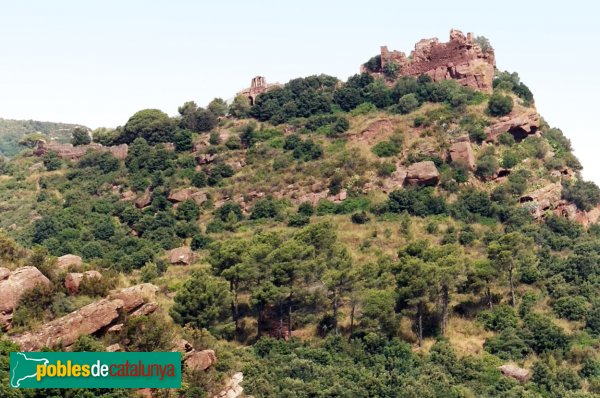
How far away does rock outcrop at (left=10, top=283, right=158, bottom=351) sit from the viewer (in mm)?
26875

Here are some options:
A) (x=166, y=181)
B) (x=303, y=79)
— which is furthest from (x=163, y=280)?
(x=303, y=79)

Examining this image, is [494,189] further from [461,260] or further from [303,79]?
[303,79]

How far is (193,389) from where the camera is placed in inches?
1160

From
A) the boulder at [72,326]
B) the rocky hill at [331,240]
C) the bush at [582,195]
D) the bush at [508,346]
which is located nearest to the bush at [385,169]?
the rocky hill at [331,240]

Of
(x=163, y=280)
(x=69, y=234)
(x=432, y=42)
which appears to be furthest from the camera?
(x=432, y=42)

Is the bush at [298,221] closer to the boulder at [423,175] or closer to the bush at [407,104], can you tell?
the boulder at [423,175]

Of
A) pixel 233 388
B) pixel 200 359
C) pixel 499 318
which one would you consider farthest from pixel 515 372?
pixel 200 359

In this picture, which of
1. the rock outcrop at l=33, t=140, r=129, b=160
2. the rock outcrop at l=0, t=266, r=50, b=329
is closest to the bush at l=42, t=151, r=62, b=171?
the rock outcrop at l=33, t=140, r=129, b=160

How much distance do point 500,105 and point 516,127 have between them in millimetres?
3128

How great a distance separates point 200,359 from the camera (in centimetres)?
3192

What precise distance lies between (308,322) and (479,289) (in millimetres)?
12907

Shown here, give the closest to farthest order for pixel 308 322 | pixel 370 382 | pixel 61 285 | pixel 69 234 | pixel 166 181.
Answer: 1. pixel 61 285
2. pixel 370 382
3. pixel 308 322
4. pixel 69 234
5. pixel 166 181

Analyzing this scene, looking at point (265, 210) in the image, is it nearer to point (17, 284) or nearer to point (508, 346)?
point (508, 346)

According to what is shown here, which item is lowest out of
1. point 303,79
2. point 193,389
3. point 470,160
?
point 193,389
